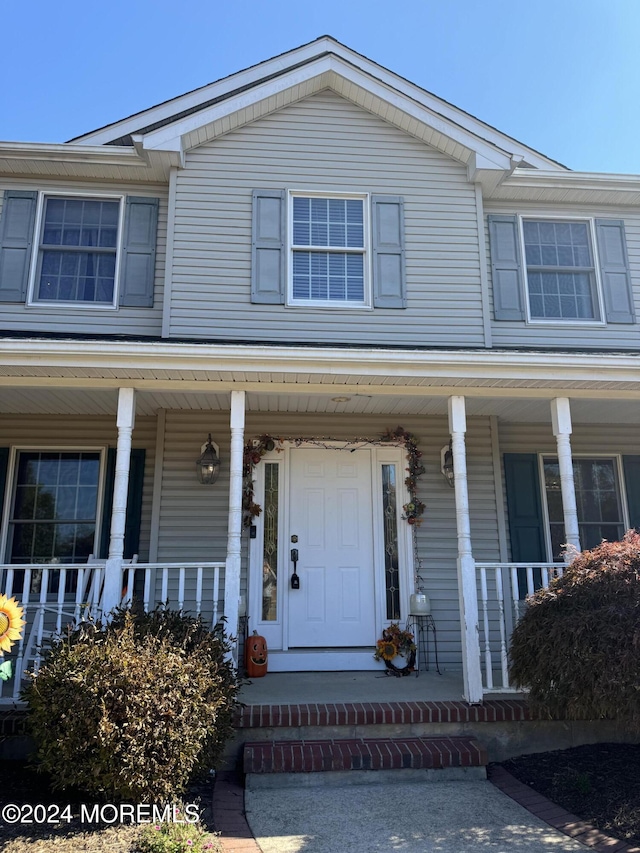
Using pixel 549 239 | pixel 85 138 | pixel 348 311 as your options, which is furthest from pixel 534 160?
pixel 85 138

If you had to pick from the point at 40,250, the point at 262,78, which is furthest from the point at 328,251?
the point at 40,250

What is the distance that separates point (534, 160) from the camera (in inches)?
333

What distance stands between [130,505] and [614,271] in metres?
6.28

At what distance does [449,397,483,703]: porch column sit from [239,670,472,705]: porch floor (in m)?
0.25

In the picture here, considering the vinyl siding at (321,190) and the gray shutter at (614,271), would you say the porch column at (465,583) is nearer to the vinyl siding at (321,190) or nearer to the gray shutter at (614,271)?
the vinyl siding at (321,190)

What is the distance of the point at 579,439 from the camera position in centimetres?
761

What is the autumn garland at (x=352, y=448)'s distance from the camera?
6.86 meters

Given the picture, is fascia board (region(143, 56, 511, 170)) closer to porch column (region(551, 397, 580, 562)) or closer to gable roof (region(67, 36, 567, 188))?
gable roof (region(67, 36, 567, 188))

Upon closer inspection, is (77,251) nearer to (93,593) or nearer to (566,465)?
(93,593)

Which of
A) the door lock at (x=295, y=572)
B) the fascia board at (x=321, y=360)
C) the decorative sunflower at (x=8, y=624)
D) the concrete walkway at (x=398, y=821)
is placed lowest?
the concrete walkway at (x=398, y=821)

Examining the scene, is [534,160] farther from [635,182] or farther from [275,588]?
[275,588]

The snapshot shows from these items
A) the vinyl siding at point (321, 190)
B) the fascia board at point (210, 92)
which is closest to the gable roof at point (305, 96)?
the fascia board at point (210, 92)

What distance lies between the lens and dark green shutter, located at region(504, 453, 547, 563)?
7.14 m

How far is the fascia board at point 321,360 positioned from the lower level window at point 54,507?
76.0 inches
